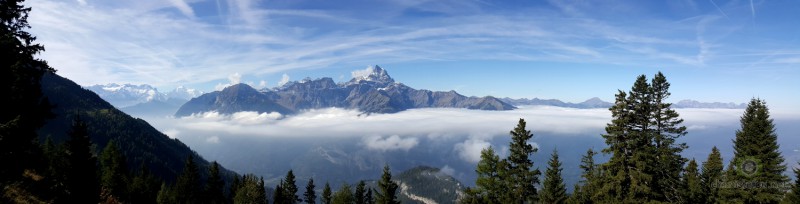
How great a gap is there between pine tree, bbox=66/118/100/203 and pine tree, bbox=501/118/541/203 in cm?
3482

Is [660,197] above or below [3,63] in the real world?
below

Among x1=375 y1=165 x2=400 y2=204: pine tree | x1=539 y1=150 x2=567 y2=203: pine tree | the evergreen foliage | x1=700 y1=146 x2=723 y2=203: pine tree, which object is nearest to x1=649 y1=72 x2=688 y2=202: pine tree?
x1=700 y1=146 x2=723 y2=203: pine tree

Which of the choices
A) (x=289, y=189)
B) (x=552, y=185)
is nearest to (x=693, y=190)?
(x=552, y=185)

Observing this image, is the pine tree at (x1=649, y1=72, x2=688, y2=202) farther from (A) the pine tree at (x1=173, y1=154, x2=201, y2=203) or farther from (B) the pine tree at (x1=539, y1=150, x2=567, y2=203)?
(A) the pine tree at (x1=173, y1=154, x2=201, y2=203)

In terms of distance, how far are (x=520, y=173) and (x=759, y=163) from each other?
22753 millimetres

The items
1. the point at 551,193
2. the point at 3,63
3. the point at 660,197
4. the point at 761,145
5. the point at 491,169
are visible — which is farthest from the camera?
the point at 551,193

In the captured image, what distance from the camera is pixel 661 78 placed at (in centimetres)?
3011

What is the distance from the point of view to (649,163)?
2877 centimetres

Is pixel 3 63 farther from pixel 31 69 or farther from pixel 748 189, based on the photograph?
pixel 748 189

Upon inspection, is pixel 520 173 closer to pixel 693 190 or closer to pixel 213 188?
pixel 693 190

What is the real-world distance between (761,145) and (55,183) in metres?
60.6

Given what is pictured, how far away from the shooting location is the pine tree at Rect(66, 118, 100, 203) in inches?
1341

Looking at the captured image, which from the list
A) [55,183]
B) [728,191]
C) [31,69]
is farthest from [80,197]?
[728,191]

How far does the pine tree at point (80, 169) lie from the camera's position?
1341 inches
